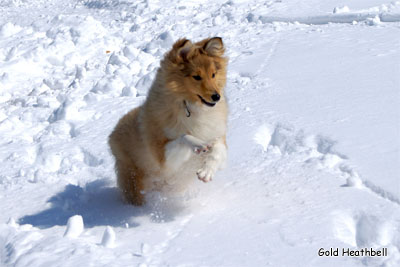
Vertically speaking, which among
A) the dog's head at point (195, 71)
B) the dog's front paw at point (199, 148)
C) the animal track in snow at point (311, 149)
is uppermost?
the dog's head at point (195, 71)

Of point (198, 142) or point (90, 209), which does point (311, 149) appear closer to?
point (198, 142)

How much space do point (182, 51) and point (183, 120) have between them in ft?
2.16

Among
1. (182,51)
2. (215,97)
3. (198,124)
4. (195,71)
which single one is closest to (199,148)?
(198,124)

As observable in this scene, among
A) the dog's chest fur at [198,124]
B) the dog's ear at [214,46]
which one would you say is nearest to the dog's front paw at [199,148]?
A: the dog's chest fur at [198,124]

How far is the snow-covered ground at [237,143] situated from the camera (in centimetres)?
365

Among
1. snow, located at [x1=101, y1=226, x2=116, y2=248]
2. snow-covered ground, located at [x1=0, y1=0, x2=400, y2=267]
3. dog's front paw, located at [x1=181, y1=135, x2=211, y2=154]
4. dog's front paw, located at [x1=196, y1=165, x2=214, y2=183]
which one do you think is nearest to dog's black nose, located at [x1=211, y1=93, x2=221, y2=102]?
dog's front paw, located at [x1=181, y1=135, x2=211, y2=154]

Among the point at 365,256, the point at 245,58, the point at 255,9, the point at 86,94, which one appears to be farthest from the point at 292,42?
the point at 365,256

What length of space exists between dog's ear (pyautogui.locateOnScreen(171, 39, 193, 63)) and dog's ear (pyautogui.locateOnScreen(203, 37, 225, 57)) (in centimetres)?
19

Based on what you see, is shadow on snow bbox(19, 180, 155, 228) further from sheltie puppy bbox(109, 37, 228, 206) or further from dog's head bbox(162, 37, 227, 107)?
dog's head bbox(162, 37, 227, 107)

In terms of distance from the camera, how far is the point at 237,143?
18.6 feet

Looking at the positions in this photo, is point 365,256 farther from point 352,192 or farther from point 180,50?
point 180,50

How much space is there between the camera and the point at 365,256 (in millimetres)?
3271

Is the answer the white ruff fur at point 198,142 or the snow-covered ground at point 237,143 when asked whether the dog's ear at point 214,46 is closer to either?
the white ruff fur at point 198,142

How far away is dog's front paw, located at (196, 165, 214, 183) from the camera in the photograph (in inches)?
170
